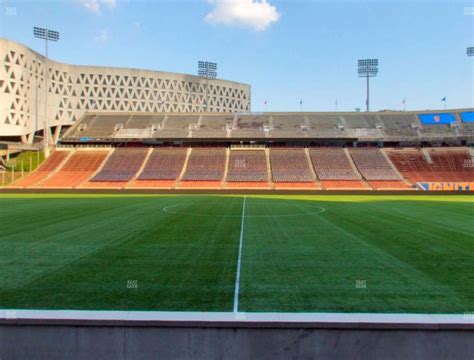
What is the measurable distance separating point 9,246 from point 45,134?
254 feet

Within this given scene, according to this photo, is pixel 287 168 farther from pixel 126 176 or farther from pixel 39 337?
pixel 39 337

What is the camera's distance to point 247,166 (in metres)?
70.9

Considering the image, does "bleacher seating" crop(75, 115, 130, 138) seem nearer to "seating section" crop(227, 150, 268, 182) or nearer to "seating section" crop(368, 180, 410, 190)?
"seating section" crop(227, 150, 268, 182)

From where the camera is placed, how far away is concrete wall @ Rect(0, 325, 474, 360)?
502 centimetres

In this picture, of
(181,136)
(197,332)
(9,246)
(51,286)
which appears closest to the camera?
(197,332)

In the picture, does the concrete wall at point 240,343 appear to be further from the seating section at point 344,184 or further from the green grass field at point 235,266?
the seating section at point 344,184

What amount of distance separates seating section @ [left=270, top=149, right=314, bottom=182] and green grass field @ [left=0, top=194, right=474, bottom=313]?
47317 millimetres

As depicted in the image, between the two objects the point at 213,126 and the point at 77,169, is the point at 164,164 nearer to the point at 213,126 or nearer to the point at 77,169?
the point at 77,169

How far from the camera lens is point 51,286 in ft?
28.1

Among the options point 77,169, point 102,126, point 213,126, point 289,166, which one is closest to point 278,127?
point 213,126

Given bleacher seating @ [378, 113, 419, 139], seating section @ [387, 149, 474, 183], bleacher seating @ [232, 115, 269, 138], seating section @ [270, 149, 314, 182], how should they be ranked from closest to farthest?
seating section @ [387, 149, 474, 183] → seating section @ [270, 149, 314, 182] → bleacher seating @ [378, 113, 419, 139] → bleacher seating @ [232, 115, 269, 138]

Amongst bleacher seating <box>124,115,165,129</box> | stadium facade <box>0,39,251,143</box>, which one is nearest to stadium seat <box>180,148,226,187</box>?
bleacher seating <box>124,115,165,129</box>

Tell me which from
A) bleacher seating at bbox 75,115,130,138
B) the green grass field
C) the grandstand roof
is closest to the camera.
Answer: the green grass field

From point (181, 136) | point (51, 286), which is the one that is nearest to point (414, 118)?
point (181, 136)
